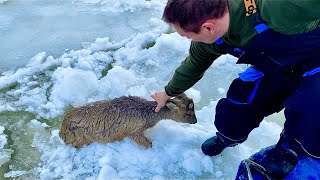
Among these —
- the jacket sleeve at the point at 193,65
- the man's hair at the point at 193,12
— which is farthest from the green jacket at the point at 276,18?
the jacket sleeve at the point at 193,65

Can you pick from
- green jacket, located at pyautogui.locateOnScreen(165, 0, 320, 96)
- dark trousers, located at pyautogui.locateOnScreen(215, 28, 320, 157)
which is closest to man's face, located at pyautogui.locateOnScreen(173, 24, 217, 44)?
green jacket, located at pyautogui.locateOnScreen(165, 0, 320, 96)

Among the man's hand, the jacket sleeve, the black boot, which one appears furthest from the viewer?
the man's hand

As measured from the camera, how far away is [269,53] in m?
2.36

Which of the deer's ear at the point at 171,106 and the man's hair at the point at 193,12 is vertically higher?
the man's hair at the point at 193,12

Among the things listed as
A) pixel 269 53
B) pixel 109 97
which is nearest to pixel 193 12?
pixel 269 53

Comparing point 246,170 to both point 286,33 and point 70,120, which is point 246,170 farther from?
point 70,120

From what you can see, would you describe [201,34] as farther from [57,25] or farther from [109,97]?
[57,25]

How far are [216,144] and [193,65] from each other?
2.54 ft

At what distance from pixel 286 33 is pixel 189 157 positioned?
156 centimetres

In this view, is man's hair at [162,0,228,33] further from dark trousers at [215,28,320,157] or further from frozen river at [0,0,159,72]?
frozen river at [0,0,159,72]

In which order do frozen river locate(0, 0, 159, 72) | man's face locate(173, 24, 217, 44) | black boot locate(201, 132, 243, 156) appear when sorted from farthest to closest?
frozen river locate(0, 0, 159, 72), black boot locate(201, 132, 243, 156), man's face locate(173, 24, 217, 44)

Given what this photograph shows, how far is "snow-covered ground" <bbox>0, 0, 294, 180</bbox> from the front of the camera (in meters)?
3.39

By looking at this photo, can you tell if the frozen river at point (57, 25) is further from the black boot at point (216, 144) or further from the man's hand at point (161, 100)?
the black boot at point (216, 144)

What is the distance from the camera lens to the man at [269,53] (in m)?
2.17
